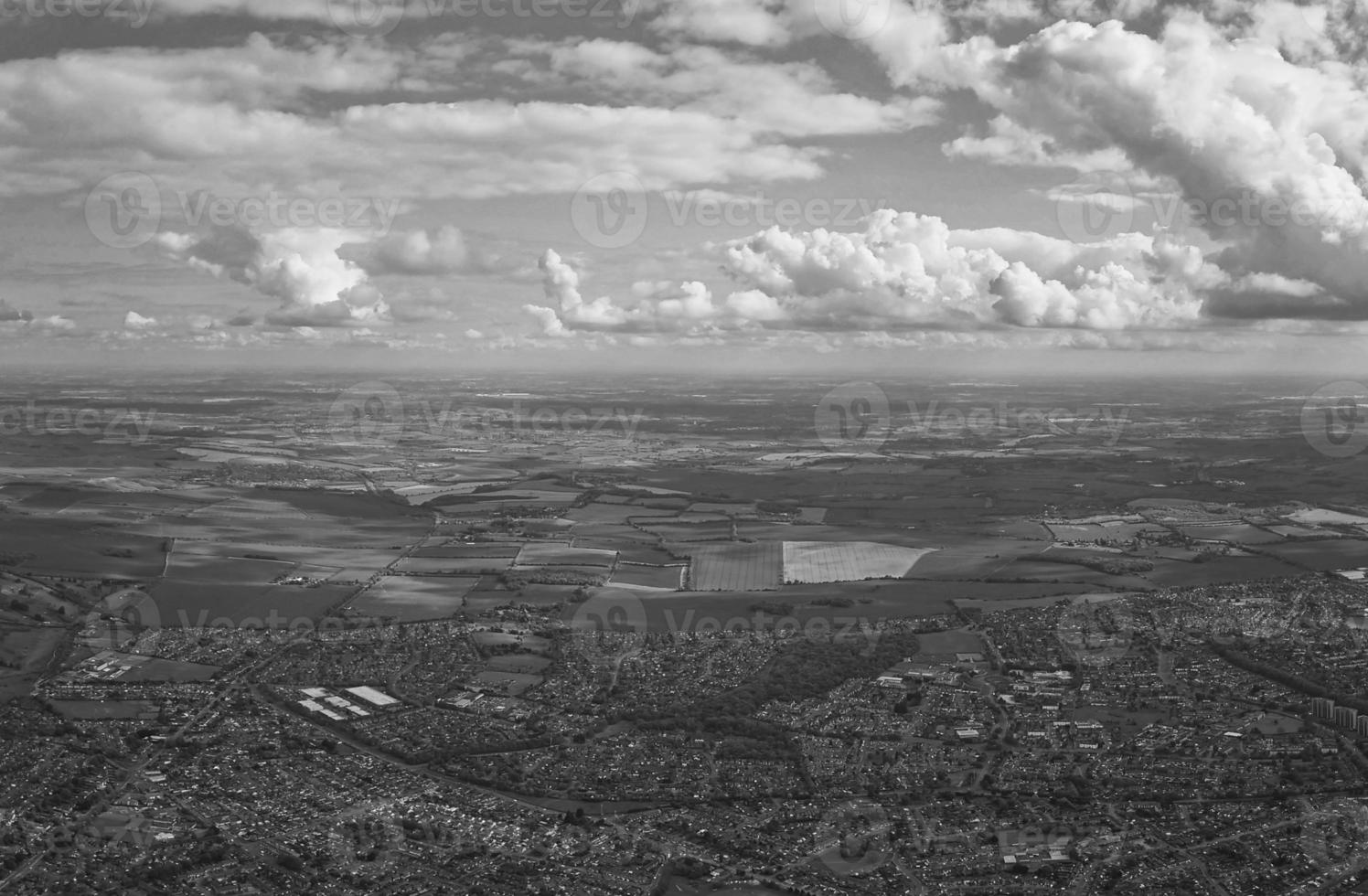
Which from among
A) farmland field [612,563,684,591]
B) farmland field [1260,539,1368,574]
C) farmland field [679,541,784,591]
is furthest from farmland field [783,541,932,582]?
farmland field [1260,539,1368,574]

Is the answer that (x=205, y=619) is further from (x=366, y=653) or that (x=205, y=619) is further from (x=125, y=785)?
(x=125, y=785)

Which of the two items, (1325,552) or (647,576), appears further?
(1325,552)

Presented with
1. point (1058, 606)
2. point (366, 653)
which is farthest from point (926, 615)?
point (366, 653)

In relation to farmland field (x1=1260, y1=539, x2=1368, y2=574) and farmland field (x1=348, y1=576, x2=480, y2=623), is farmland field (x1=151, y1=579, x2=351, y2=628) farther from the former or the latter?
farmland field (x1=1260, y1=539, x2=1368, y2=574)

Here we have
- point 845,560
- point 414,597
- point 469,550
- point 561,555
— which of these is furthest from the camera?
point 469,550

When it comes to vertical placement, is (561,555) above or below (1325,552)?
above

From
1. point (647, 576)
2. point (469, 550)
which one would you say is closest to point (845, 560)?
point (647, 576)

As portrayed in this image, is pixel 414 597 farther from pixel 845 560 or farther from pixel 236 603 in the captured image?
pixel 845 560
